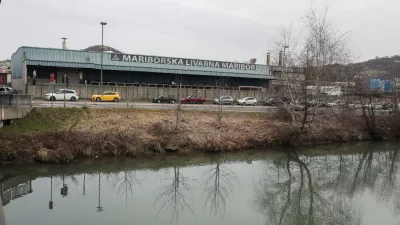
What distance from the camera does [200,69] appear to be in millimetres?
62531

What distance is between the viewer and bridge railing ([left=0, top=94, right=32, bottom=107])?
24750 mm

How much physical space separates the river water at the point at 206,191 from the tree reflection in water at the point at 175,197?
5 centimetres

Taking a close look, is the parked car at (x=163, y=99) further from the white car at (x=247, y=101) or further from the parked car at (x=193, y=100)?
the white car at (x=247, y=101)

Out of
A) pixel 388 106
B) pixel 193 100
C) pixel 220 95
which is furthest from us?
pixel 220 95

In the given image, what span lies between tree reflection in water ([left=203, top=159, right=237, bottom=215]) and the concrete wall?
20.3 metres

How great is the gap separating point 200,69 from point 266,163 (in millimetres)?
37206

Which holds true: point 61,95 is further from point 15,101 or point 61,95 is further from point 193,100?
point 15,101

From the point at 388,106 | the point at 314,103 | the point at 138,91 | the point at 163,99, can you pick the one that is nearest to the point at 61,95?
the point at 138,91

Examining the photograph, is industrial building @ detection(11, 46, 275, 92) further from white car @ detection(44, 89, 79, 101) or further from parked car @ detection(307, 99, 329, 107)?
parked car @ detection(307, 99, 329, 107)

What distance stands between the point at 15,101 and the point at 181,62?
3746cm

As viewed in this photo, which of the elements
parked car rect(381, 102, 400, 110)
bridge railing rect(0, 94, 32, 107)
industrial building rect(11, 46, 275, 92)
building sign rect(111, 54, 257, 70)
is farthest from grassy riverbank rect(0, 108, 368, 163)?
building sign rect(111, 54, 257, 70)

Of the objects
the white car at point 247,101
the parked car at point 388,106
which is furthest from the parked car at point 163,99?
the parked car at point 388,106

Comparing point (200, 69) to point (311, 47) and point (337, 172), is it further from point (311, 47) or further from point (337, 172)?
point (337, 172)

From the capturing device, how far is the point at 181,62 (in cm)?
6141
